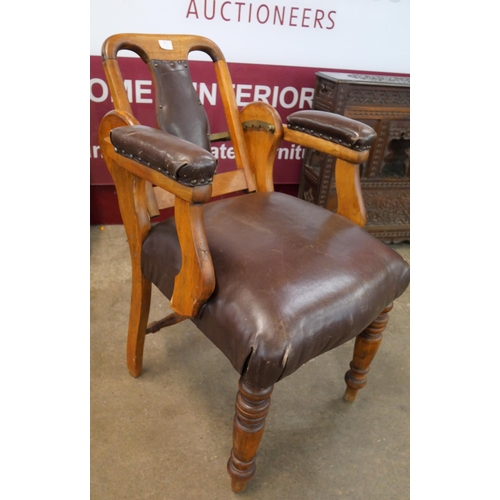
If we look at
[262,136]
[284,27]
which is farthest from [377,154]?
[262,136]

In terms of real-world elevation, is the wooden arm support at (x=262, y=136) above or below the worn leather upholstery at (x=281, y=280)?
above

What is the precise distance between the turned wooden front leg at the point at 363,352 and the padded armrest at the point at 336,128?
437 mm

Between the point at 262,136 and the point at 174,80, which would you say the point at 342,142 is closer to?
the point at 262,136

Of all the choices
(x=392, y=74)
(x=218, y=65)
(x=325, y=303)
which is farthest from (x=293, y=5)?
(x=325, y=303)

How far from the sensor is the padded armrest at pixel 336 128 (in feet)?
3.32

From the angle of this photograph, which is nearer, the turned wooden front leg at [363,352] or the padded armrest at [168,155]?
the padded armrest at [168,155]

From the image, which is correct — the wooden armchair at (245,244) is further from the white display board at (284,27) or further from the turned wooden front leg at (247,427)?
the white display board at (284,27)

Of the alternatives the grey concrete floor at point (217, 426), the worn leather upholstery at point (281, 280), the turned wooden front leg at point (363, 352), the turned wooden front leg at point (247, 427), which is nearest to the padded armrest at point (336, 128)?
the worn leather upholstery at point (281, 280)

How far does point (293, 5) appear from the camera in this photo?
1.76m

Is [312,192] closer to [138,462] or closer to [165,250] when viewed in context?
[165,250]

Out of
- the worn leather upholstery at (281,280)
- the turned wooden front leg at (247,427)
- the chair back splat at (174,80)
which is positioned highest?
the chair back splat at (174,80)

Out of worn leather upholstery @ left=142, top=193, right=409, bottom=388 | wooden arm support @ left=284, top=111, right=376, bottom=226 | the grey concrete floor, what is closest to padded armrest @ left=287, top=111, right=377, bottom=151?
wooden arm support @ left=284, top=111, right=376, bottom=226

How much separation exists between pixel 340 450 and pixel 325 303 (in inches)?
23.3

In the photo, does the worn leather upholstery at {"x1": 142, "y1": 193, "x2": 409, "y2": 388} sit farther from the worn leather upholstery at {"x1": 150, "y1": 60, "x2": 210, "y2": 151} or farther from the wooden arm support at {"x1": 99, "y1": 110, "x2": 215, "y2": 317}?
the worn leather upholstery at {"x1": 150, "y1": 60, "x2": 210, "y2": 151}
